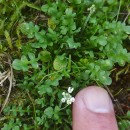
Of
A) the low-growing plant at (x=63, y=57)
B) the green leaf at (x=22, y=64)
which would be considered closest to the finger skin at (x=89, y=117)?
the low-growing plant at (x=63, y=57)

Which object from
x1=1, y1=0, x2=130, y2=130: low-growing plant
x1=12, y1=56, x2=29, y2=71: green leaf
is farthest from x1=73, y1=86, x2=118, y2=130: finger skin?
x1=12, y1=56, x2=29, y2=71: green leaf

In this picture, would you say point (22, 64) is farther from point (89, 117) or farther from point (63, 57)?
point (89, 117)

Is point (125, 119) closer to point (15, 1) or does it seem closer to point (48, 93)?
point (48, 93)


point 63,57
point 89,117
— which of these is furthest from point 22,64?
point 89,117

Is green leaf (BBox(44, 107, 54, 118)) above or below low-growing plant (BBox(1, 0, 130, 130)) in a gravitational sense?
below

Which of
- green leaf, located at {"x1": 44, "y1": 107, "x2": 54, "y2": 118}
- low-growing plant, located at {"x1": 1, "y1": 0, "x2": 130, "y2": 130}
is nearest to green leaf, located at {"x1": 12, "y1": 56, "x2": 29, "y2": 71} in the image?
low-growing plant, located at {"x1": 1, "y1": 0, "x2": 130, "y2": 130}

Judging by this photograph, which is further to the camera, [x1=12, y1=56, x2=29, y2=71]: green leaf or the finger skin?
[x1=12, y1=56, x2=29, y2=71]: green leaf

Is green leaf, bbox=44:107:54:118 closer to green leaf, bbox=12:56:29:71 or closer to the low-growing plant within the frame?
the low-growing plant

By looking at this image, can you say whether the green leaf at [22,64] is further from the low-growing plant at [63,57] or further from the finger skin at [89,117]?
the finger skin at [89,117]

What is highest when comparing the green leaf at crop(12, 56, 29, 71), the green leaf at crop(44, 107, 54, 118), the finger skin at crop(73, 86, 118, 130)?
the green leaf at crop(12, 56, 29, 71)
